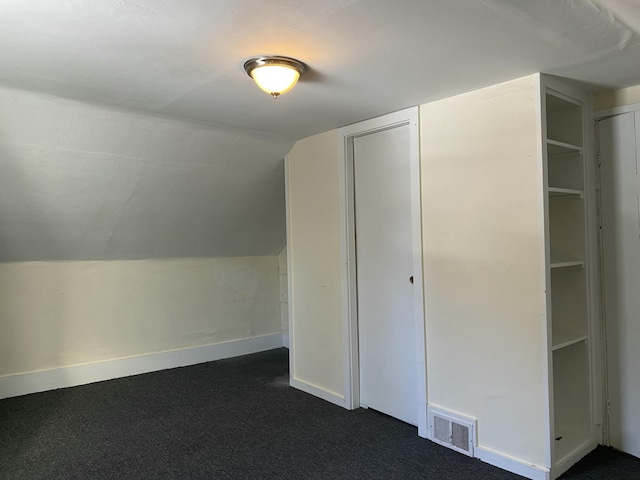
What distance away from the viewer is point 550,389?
2.42 m

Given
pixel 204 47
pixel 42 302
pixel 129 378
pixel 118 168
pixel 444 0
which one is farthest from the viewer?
Answer: pixel 129 378

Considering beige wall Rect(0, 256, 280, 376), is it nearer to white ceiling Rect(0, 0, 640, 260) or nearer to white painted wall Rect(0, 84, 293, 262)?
white painted wall Rect(0, 84, 293, 262)

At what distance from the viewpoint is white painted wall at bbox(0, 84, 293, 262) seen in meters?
3.01

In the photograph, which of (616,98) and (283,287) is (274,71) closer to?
(616,98)

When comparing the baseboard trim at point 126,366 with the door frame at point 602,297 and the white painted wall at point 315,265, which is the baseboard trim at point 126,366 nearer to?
the white painted wall at point 315,265

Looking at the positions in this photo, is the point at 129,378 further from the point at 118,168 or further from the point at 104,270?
the point at 118,168

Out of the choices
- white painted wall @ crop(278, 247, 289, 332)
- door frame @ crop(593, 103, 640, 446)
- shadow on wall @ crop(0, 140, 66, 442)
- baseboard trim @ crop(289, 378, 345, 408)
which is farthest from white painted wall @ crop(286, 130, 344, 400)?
shadow on wall @ crop(0, 140, 66, 442)

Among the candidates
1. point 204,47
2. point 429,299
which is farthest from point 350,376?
point 204,47

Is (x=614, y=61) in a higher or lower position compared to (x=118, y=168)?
higher

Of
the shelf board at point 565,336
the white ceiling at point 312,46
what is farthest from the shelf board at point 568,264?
the white ceiling at point 312,46

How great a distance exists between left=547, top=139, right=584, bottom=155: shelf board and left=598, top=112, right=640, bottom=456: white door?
0.68 feet

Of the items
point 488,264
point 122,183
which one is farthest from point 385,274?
point 122,183

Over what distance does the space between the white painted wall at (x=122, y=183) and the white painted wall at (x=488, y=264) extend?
157 cm

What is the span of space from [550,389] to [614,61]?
1703 millimetres
